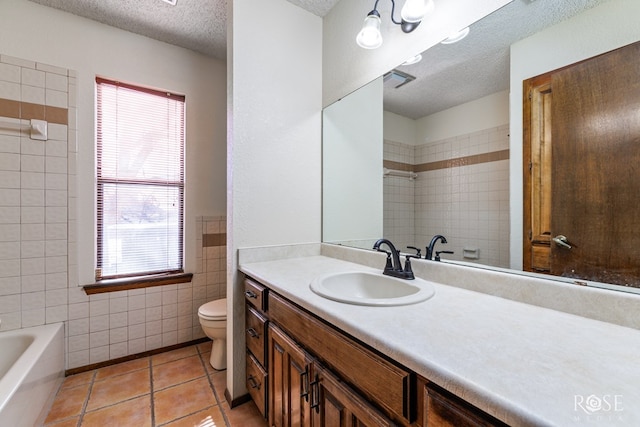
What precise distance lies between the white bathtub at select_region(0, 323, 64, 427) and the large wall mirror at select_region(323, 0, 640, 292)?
5.79 feet

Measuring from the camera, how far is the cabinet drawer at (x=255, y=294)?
50.7 inches

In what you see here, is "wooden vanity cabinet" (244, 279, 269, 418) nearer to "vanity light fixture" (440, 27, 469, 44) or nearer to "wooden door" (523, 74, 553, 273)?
"wooden door" (523, 74, 553, 273)

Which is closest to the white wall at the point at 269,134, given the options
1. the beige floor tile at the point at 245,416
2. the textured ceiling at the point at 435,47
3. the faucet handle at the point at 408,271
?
the beige floor tile at the point at 245,416

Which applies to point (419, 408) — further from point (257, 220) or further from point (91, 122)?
point (91, 122)

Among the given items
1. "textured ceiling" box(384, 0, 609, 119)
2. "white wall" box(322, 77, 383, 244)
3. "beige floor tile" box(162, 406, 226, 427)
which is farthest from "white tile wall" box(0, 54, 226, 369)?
"textured ceiling" box(384, 0, 609, 119)

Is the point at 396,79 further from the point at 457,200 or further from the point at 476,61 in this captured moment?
the point at 457,200

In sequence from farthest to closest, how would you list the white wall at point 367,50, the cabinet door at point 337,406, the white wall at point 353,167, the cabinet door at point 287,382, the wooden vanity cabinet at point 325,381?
1. the white wall at point 353,167
2. the white wall at point 367,50
3. the cabinet door at point 287,382
4. the cabinet door at point 337,406
5. the wooden vanity cabinet at point 325,381

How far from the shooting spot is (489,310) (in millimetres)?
846

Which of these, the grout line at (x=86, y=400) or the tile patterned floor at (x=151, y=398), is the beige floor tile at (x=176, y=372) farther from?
the grout line at (x=86, y=400)

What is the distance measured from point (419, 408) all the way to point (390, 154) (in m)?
1.21

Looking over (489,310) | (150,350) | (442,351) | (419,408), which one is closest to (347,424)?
(419,408)

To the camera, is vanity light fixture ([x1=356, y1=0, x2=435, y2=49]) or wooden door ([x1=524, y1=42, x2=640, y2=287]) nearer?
wooden door ([x1=524, y1=42, x2=640, y2=287])

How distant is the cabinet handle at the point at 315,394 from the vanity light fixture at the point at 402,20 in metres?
1.51

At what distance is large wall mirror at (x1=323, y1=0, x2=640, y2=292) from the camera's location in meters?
0.88
